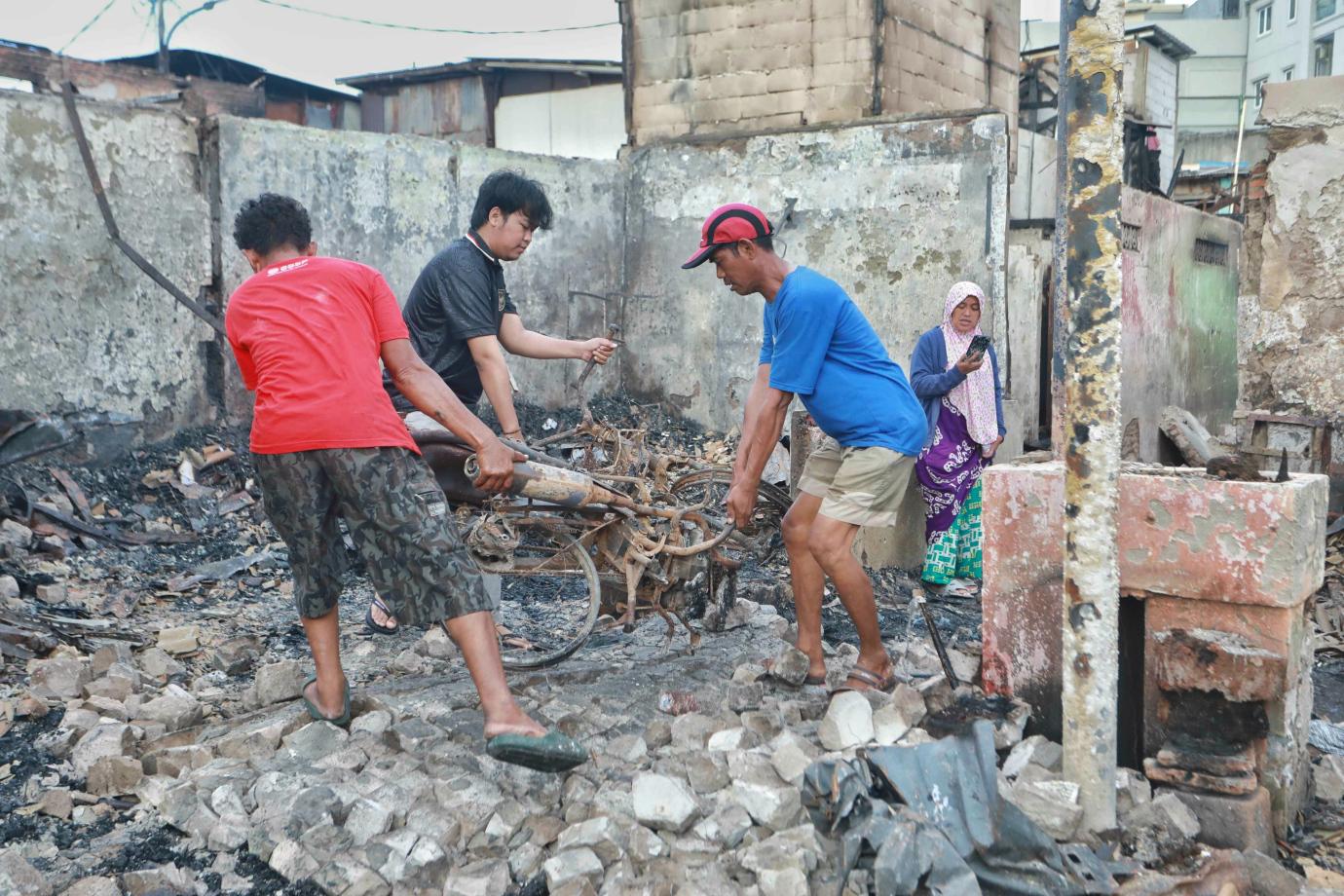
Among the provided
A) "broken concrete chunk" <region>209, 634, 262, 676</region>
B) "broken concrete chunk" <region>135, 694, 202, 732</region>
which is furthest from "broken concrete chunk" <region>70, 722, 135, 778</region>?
"broken concrete chunk" <region>209, 634, 262, 676</region>

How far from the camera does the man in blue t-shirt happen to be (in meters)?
3.69

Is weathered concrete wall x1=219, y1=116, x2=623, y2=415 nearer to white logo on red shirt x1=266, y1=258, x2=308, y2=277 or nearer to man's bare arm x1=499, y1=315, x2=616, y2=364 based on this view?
man's bare arm x1=499, y1=315, x2=616, y2=364

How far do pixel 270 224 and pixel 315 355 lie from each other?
497 mm

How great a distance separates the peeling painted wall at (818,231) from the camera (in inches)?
332

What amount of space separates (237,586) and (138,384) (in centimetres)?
221

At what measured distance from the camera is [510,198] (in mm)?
4086

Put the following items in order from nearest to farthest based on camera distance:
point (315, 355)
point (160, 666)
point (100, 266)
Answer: point (315, 355) < point (160, 666) < point (100, 266)

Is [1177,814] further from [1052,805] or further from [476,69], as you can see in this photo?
[476,69]

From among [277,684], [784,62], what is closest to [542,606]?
[277,684]

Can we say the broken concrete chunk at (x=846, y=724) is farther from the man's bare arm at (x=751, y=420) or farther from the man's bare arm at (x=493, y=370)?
the man's bare arm at (x=493, y=370)

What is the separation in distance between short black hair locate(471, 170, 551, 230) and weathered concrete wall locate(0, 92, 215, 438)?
4.12m

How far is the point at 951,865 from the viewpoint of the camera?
2393 mm

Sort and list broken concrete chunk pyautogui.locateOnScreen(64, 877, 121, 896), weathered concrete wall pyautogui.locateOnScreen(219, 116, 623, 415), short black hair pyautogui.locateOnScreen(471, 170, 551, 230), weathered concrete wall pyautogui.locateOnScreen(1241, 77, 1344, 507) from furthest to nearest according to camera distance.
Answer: weathered concrete wall pyautogui.locateOnScreen(219, 116, 623, 415) → weathered concrete wall pyautogui.locateOnScreen(1241, 77, 1344, 507) → short black hair pyautogui.locateOnScreen(471, 170, 551, 230) → broken concrete chunk pyautogui.locateOnScreen(64, 877, 121, 896)

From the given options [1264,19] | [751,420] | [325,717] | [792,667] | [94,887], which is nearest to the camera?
[94,887]
